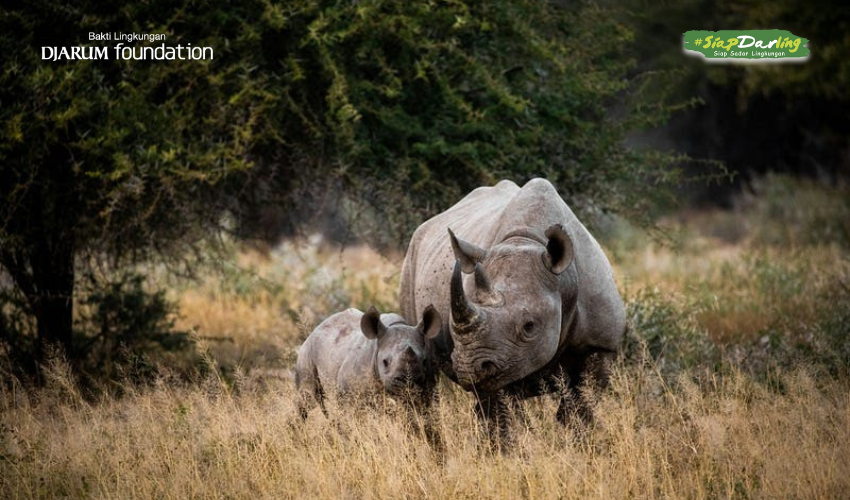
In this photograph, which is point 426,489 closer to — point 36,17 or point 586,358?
point 586,358

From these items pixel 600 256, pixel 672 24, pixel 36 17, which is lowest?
pixel 672 24

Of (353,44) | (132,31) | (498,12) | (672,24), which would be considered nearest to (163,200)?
(132,31)

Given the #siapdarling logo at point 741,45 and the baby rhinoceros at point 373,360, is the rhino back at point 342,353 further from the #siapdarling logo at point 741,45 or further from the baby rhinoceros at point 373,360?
the #siapdarling logo at point 741,45

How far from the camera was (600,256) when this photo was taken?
633 cm

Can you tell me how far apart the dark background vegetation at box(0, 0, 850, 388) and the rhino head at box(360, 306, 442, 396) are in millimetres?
2466

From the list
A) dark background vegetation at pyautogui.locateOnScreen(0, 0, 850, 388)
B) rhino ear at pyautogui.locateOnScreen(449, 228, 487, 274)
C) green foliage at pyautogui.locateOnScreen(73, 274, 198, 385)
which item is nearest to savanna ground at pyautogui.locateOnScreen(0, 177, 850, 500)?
rhino ear at pyautogui.locateOnScreen(449, 228, 487, 274)

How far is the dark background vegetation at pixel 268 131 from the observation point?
27.5 ft

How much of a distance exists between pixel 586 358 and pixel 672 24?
18796 mm

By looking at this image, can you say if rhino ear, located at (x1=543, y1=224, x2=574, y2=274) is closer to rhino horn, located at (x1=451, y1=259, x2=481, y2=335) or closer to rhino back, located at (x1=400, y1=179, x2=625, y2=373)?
rhino back, located at (x1=400, y1=179, x2=625, y2=373)

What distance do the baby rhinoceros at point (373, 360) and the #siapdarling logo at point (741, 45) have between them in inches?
211

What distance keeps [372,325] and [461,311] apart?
3.29 ft

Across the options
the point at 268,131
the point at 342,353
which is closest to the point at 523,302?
the point at 342,353

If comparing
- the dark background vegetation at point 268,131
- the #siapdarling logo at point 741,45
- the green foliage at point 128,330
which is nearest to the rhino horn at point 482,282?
the dark background vegetation at point 268,131

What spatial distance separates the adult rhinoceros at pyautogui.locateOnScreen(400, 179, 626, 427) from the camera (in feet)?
18.0
